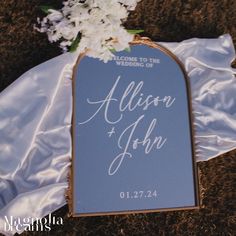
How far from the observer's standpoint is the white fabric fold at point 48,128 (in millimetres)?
1104

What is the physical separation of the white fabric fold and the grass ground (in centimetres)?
5

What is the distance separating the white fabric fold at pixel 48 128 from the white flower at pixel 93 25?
62 mm

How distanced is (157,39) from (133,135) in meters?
0.30

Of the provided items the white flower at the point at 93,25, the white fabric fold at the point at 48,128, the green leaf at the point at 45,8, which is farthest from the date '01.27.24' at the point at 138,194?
the green leaf at the point at 45,8

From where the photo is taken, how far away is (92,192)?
44.3 inches

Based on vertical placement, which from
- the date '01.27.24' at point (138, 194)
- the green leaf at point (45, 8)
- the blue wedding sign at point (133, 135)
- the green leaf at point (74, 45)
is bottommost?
the date '01.27.24' at point (138, 194)

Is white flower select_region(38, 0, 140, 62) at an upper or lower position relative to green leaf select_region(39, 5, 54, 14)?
lower

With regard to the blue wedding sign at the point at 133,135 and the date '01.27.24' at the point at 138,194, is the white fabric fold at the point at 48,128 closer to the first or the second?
the blue wedding sign at the point at 133,135

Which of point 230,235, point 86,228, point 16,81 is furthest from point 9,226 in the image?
point 230,235

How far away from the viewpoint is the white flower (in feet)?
3.70

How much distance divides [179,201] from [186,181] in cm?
6

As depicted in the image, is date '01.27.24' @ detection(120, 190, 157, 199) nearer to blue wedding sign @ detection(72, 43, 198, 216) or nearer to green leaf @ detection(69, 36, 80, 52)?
blue wedding sign @ detection(72, 43, 198, 216)

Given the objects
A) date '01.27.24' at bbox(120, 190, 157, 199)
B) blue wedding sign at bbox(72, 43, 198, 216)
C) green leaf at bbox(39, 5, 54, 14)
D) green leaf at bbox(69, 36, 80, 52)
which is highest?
green leaf at bbox(39, 5, 54, 14)

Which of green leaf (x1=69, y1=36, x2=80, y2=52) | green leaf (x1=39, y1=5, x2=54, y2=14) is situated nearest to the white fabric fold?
green leaf (x1=69, y1=36, x2=80, y2=52)
